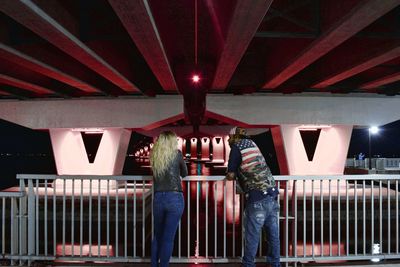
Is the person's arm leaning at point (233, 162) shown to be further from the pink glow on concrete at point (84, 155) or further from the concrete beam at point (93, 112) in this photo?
the pink glow on concrete at point (84, 155)

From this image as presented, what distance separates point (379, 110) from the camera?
14523 mm

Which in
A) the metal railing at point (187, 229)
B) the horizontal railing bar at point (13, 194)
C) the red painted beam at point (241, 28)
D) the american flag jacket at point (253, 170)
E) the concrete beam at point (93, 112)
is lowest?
the metal railing at point (187, 229)

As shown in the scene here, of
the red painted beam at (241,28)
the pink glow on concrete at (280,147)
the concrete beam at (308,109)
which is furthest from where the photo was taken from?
the pink glow on concrete at (280,147)

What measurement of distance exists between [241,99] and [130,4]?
9.72m

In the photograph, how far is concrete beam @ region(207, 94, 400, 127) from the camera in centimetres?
1428

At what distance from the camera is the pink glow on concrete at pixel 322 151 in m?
15.8

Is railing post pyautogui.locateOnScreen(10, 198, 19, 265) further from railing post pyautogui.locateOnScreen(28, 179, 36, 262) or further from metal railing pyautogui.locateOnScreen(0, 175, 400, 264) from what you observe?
railing post pyautogui.locateOnScreen(28, 179, 36, 262)

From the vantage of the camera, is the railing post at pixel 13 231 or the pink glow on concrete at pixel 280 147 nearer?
the railing post at pixel 13 231

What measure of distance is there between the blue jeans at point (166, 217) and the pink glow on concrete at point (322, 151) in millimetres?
11525

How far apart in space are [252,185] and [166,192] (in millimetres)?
1004

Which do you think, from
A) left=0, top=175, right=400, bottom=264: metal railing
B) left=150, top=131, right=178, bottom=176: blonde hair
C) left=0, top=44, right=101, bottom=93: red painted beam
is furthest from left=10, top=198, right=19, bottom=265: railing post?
left=0, top=44, right=101, bottom=93: red painted beam

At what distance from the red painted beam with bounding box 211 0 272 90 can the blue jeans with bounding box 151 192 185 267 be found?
2.50 metres

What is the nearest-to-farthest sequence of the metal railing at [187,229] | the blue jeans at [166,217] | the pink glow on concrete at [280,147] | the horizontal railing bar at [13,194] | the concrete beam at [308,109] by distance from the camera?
the blue jeans at [166,217] < the metal railing at [187,229] < the horizontal railing bar at [13,194] < the concrete beam at [308,109] < the pink glow on concrete at [280,147]

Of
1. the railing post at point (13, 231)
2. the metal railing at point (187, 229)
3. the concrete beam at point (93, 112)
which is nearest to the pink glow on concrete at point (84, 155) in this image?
the metal railing at point (187, 229)
